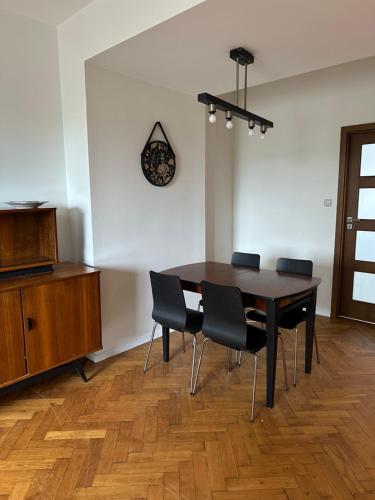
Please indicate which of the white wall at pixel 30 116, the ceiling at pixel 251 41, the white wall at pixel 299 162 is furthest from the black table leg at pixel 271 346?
the white wall at pixel 299 162

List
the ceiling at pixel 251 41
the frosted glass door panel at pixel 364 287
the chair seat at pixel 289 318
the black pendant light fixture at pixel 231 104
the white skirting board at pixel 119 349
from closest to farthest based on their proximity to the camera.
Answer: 1. the ceiling at pixel 251 41
2. the black pendant light fixture at pixel 231 104
3. the chair seat at pixel 289 318
4. the white skirting board at pixel 119 349
5. the frosted glass door panel at pixel 364 287

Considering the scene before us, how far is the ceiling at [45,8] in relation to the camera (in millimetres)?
2480

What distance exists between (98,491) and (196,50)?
108 inches

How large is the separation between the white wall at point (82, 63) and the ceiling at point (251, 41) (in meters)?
0.10

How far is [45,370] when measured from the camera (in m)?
2.38

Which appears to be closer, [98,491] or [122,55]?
[98,491]

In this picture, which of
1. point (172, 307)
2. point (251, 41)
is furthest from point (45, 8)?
point (172, 307)

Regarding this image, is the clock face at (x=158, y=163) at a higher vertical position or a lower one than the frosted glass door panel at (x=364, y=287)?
higher

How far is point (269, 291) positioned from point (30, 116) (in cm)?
228

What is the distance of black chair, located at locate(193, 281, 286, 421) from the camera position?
2201mm

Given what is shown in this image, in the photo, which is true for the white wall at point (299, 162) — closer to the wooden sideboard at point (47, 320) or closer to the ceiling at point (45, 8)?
the ceiling at point (45, 8)

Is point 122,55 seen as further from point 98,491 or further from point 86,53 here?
point 98,491

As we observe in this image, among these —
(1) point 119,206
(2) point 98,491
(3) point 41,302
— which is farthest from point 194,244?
(2) point 98,491

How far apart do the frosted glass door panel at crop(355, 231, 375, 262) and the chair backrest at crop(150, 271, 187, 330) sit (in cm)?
224
